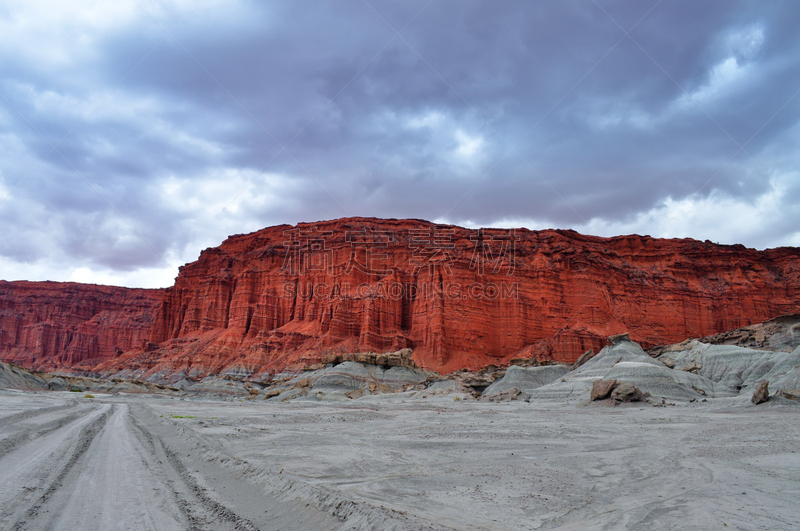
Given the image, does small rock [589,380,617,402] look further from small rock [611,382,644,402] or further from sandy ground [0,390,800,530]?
sandy ground [0,390,800,530]

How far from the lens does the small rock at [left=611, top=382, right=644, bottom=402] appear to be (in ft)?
83.7

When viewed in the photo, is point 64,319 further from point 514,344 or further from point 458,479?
point 458,479

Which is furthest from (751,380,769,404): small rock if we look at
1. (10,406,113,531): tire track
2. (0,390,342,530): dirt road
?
(10,406,113,531): tire track

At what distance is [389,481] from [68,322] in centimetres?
16807

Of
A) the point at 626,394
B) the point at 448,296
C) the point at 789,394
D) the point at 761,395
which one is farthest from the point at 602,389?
the point at 448,296

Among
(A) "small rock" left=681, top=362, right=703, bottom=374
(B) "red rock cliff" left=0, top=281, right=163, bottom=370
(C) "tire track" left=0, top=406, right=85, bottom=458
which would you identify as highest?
(B) "red rock cliff" left=0, top=281, right=163, bottom=370

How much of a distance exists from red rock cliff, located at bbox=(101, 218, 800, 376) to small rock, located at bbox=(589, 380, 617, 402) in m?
48.8

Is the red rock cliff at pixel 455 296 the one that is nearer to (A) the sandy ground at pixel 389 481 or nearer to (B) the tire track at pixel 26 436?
(B) the tire track at pixel 26 436

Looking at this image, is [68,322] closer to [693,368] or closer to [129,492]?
[693,368]

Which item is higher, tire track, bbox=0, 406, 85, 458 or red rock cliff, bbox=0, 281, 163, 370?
red rock cliff, bbox=0, 281, 163, 370

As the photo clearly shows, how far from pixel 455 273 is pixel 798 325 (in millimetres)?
53428

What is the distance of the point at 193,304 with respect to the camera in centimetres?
10975

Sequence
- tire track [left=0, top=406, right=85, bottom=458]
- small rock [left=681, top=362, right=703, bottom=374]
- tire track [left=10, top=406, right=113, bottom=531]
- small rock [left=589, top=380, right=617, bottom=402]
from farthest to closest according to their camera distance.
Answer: small rock [left=681, top=362, right=703, bottom=374] → small rock [left=589, top=380, right=617, bottom=402] → tire track [left=0, top=406, right=85, bottom=458] → tire track [left=10, top=406, right=113, bottom=531]

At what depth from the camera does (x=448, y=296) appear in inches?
3297
